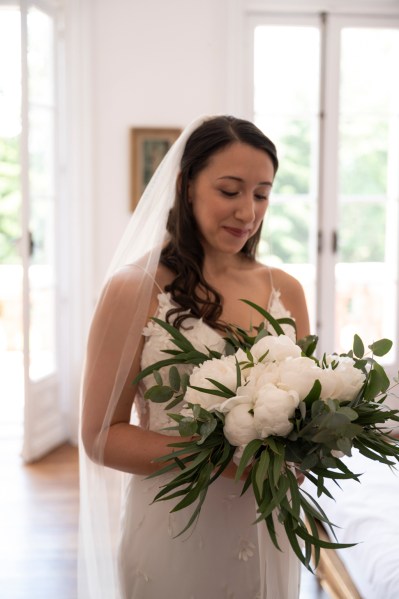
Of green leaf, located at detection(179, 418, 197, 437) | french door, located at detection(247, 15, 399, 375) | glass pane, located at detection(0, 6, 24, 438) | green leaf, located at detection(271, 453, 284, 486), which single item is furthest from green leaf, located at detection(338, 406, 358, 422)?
french door, located at detection(247, 15, 399, 375)

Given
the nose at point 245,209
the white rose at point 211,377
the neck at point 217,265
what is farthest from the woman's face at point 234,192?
the white rose at point 211,377

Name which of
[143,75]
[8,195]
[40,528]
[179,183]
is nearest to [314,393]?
[179,183]

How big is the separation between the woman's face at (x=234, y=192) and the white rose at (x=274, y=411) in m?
0.47

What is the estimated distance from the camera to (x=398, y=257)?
5414 mm

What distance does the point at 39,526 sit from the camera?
3.59 metres

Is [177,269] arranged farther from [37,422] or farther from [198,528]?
[37,422]

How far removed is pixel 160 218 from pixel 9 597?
194cm

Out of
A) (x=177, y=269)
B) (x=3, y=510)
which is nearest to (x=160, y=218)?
(x=177, y=269)

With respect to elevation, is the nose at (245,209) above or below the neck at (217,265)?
above

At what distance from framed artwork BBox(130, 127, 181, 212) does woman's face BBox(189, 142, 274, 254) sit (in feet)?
11.7

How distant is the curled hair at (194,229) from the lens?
151 centimetres

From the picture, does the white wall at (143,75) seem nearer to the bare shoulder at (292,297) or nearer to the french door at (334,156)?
the french door at (334,156)

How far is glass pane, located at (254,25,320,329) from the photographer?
5.14m

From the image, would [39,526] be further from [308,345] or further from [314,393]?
[314,393]
